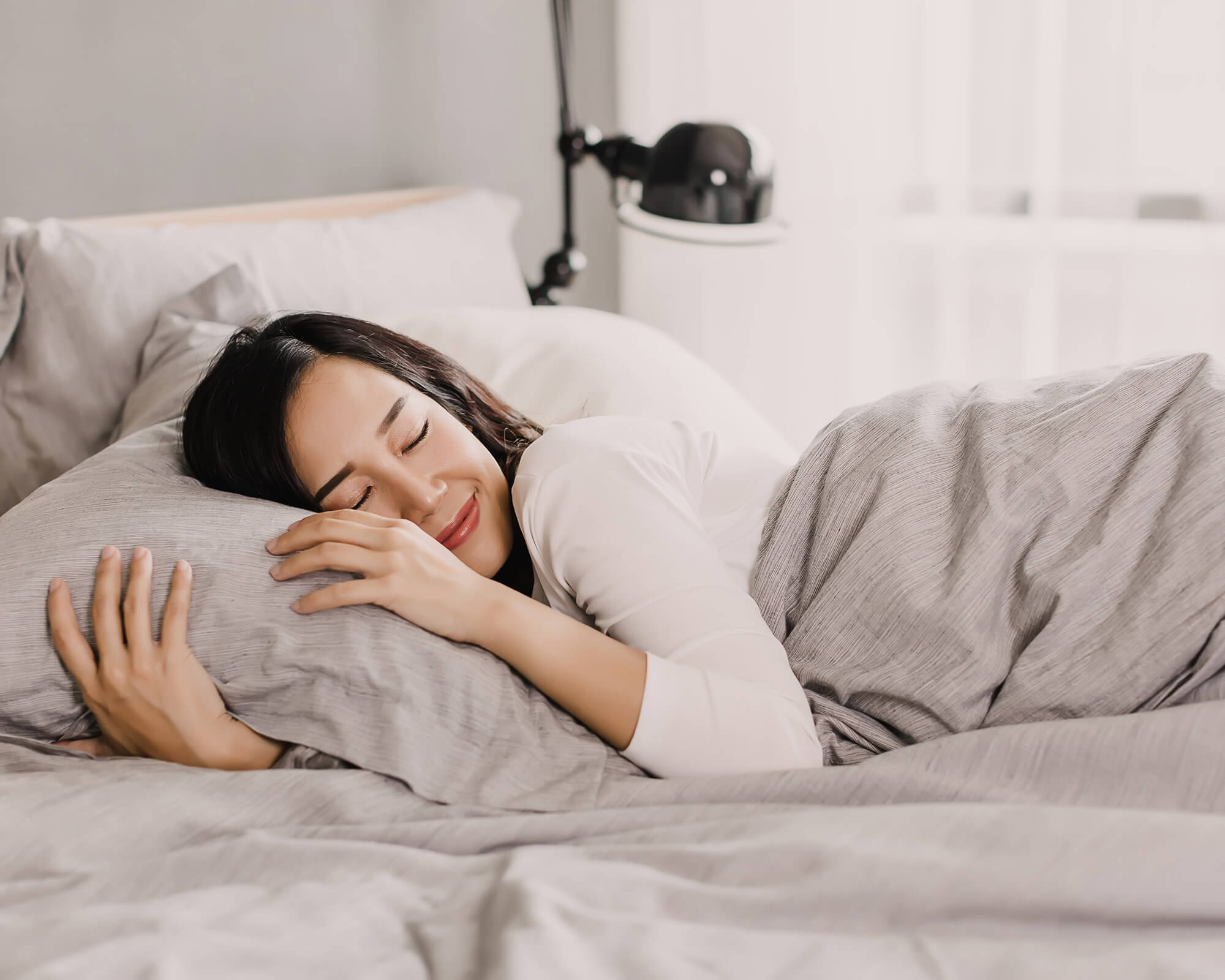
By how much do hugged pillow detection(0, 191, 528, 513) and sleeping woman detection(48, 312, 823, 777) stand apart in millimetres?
311

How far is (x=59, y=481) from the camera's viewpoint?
1.01 m

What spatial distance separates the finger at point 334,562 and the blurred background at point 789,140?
1.01m

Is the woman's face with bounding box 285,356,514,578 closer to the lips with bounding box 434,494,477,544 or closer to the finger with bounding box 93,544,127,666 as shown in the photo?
the lips with bounding box 434,494,477,544

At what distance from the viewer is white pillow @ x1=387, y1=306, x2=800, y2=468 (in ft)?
4.29

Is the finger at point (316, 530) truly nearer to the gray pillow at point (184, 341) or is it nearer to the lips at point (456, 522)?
the lips at point (456, 522)

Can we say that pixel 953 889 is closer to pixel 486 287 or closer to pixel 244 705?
pixel 244 705

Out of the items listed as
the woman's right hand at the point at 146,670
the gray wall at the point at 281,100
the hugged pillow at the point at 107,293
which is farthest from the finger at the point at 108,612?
the gray wall at the point at 281,100

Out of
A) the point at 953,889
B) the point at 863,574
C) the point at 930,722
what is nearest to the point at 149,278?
the point at 863,574

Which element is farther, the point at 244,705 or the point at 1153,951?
the point at 244,705

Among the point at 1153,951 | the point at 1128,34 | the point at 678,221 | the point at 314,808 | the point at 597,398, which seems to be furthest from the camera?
the point at 1128,34

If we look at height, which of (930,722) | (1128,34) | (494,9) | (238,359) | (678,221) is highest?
(494,9)

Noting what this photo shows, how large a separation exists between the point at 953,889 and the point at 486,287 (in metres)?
1.28

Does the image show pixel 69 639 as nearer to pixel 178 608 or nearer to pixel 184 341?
pixel 178 608

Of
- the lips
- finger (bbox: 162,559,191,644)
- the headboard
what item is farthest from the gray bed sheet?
the headboard
